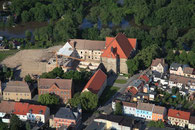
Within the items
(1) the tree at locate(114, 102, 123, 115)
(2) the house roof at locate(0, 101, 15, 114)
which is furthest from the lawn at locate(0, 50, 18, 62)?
(1) the tree at locate(114, 102, 123, 115)

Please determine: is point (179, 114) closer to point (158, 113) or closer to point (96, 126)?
point (158, 113)

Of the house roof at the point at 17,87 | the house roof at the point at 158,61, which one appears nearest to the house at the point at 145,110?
the house roof at the point at 158,61

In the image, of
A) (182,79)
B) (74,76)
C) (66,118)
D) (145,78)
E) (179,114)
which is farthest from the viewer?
(145,78)

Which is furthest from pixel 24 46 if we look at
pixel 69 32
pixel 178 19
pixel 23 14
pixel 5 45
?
pixel 178 19

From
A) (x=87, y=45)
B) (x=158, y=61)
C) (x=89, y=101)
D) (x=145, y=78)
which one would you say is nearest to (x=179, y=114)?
(x=145, y=78)

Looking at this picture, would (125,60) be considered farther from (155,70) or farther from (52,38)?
(52,38)

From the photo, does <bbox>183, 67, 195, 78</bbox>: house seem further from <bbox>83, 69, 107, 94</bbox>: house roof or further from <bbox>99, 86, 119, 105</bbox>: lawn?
<bbox>83, 69, 107, 94</bbox>: house roof
